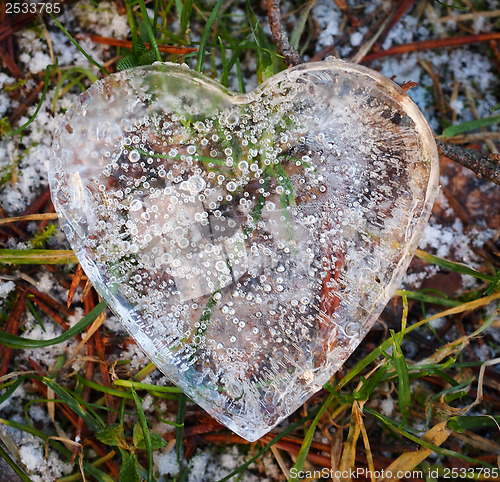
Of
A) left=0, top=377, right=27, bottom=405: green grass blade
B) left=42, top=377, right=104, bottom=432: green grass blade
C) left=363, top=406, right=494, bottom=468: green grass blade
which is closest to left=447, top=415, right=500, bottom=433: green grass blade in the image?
left=363, top=406, right=494, bottom=468: green grass blade

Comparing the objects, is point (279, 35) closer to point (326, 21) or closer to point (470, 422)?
point (326, 21)

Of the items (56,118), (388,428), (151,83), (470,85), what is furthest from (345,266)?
(56,118)

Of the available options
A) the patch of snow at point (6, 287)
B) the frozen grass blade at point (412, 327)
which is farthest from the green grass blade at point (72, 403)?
the frozen grass blade at point (412, 327)

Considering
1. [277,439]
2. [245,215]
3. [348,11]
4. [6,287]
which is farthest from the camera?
[348,11]

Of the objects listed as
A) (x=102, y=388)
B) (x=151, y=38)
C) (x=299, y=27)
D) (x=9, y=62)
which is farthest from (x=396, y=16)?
(x=102, y=388)

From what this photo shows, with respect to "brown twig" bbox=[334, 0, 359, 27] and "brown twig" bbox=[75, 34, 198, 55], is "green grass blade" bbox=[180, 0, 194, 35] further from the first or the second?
"brown twig" bbox=[334, 0, 359, 27]
